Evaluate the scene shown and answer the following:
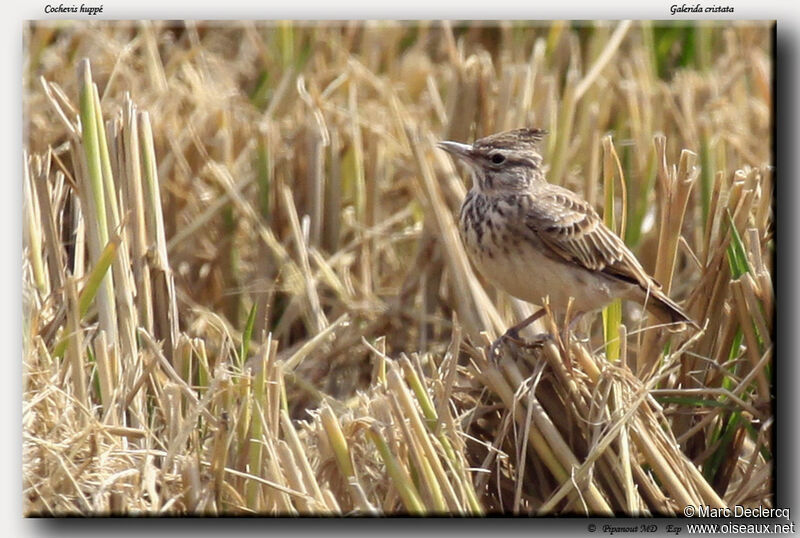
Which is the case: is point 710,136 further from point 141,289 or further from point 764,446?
point 141,289

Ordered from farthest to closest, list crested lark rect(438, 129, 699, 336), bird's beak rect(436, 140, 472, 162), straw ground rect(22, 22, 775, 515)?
bird's beak rect(436, 140, 472, 162), crested lark rect(438, 129, 699, 336), straw ground rect(22, 22, 775, 515)

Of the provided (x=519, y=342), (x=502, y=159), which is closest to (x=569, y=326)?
(x=519, y=342)

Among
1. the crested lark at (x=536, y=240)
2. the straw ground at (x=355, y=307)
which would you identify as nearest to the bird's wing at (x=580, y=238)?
the crested lark at (x=536, y=240)

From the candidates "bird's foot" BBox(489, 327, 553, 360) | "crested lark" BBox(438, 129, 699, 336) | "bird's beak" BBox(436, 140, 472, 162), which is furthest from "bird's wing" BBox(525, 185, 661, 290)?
"bird's foot" BBox(489, 327, 553, 360)

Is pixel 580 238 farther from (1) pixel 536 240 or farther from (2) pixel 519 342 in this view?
(2) pixel 519 342

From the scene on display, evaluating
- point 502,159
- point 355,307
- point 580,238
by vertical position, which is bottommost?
point 355,307

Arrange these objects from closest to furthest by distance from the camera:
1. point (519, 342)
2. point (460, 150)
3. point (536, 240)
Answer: point (519, 342)
point (536, 240)
point (460, 150)

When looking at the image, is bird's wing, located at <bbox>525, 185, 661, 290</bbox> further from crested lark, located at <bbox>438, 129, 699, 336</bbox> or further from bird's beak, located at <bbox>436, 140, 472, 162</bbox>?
bird's beak, located at <bbox>436, 140, 472, 162</bbox>
